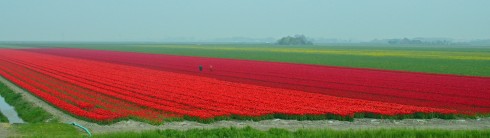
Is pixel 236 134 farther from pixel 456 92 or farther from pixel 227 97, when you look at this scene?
pixel 456 92

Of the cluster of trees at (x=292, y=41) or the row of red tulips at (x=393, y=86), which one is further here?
the cluster of trees at (x=292, y=41)

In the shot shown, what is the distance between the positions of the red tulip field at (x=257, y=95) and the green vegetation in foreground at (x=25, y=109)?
750 millimetres

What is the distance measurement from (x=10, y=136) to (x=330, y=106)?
34.3ft

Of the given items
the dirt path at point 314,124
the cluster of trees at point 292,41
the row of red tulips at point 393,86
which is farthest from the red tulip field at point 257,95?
the cluster of trees at point 292,41

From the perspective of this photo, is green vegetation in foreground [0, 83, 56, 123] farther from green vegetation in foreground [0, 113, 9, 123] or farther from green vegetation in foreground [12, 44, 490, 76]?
green vegetation in foreground [12, 44, 490, 76]

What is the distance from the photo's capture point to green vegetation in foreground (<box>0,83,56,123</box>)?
18922mm

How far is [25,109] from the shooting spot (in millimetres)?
21156

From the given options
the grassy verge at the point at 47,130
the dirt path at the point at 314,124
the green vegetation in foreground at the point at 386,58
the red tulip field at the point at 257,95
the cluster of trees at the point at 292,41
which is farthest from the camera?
the cluster of trees at the point at 292,41

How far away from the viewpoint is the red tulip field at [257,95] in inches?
726

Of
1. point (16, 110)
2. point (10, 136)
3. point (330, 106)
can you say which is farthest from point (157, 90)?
point (10, 136)

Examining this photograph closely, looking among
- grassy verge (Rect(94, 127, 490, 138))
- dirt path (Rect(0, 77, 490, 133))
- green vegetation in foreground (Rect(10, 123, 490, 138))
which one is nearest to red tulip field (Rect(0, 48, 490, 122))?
dirt path (Rect(0, 77, 490, 133))

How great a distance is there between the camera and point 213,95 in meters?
23.5

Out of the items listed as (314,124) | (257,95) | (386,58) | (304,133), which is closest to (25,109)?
(257,95)

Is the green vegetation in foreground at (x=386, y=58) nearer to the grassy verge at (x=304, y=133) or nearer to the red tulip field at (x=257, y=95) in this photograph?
the red tulip field at (x=257, y=95)
